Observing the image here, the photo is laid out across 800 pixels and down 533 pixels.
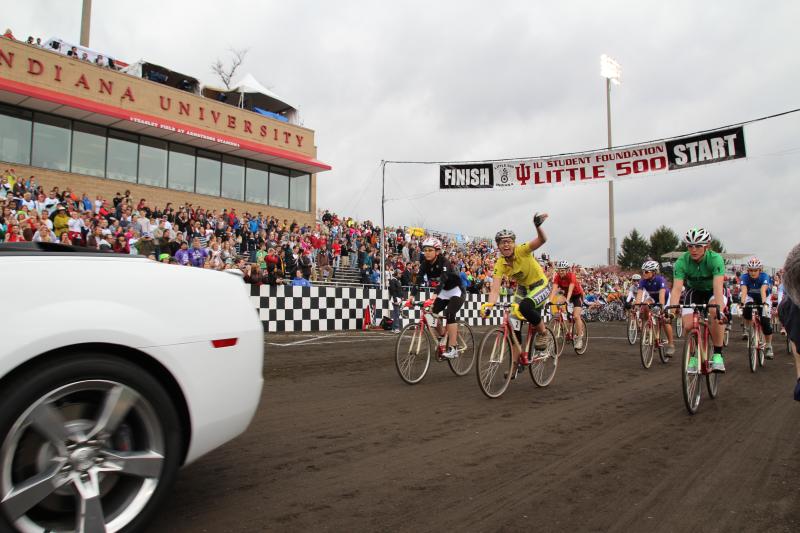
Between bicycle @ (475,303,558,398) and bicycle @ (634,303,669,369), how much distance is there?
3.30 metres

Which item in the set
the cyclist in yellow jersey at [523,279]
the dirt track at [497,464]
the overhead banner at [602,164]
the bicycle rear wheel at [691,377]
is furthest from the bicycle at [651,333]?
the overhead banner at [602,164]

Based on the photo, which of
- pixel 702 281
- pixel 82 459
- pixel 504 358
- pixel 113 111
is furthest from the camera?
pixel 113 111

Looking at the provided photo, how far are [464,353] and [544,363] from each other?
1326 millimetres

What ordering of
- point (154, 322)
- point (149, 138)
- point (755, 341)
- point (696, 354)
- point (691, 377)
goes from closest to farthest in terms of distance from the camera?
point (154, 322) → point (691, 377) → point (696, 354) → point (755, 341) → point (149, 138)

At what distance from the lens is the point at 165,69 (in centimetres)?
2578

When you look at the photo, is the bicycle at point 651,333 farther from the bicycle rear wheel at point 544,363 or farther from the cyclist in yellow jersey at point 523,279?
the cyclist in yellow jersey at point 523,279

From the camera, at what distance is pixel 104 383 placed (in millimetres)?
2223

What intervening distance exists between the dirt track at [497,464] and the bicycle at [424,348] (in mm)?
492

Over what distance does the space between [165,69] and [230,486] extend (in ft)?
88.5

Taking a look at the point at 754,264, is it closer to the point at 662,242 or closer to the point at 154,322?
the point at 154,322

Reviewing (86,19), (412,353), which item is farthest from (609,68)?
(412,353)

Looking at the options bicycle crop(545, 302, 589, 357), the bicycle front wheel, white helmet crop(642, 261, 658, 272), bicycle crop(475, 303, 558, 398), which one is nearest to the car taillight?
bicycle crop(475, 303, 558, 398)

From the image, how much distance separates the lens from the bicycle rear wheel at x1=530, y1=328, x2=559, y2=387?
6.90 metres

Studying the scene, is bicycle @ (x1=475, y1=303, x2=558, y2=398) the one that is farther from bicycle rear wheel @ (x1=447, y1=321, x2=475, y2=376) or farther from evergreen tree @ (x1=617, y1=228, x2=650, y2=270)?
evergreen tree @ (x1=617, y1=228, x2=650, y2=270)
